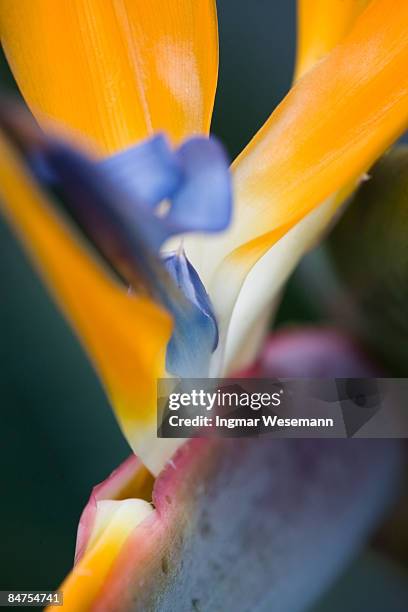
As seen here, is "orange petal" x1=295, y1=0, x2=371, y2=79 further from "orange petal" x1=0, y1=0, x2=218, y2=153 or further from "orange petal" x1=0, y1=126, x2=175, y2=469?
"orange petal" x1=0, y1=126, x2=175, y2=469

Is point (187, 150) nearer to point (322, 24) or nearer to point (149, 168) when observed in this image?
point (149, 168)

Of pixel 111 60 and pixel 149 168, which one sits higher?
pixel 111 60

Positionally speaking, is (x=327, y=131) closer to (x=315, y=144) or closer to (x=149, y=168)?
(x=315, y=144)

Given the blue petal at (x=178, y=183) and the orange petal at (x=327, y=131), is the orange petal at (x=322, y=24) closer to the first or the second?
the orange petal at (x=327, y=131)

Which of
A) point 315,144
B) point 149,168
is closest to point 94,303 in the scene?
point 149,168

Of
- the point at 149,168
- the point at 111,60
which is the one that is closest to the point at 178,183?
the point at 149,168

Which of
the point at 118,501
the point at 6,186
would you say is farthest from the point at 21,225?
the point at 118,501

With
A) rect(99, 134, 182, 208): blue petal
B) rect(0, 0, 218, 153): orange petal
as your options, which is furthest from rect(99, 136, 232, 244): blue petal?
rect(0, 0, 218, 153): orange petal

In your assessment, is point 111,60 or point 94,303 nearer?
point 94,303
